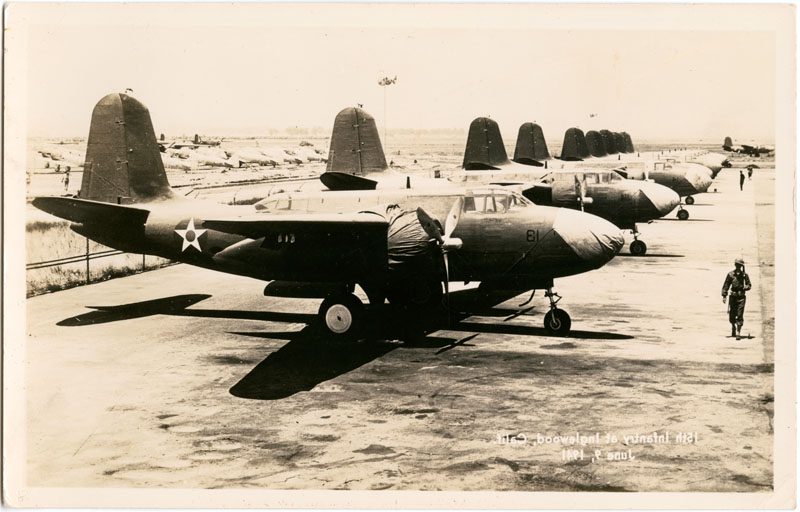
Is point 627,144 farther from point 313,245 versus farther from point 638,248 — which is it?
point 313,245

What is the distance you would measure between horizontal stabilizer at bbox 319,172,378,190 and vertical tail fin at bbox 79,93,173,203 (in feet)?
19.2

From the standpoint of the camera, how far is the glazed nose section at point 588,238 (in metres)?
16.5

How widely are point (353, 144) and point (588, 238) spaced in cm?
1254

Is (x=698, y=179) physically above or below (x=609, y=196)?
above

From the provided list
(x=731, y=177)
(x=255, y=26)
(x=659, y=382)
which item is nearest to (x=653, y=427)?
(x=659, y=382)

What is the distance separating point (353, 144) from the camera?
1064 inches

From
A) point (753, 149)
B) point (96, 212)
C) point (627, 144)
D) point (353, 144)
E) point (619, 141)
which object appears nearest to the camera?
point (96, 212)

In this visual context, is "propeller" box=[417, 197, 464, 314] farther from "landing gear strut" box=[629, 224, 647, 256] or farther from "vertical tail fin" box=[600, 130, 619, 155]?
"vertical tail fin" box=[600, 130, 619, 155]

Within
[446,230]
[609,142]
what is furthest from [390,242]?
[609,142]

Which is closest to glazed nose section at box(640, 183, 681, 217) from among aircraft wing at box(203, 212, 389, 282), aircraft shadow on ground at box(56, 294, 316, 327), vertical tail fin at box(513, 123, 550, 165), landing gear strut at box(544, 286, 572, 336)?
landing gear strut at box(544, 286, 572, 336)

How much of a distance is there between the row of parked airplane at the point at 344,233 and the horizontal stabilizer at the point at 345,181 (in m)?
5.32

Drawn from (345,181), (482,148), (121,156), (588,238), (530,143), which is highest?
(530,143)

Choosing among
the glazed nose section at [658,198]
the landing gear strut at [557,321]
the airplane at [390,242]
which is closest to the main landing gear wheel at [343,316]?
the airplane at [390,242]

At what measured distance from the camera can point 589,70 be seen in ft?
58.9
